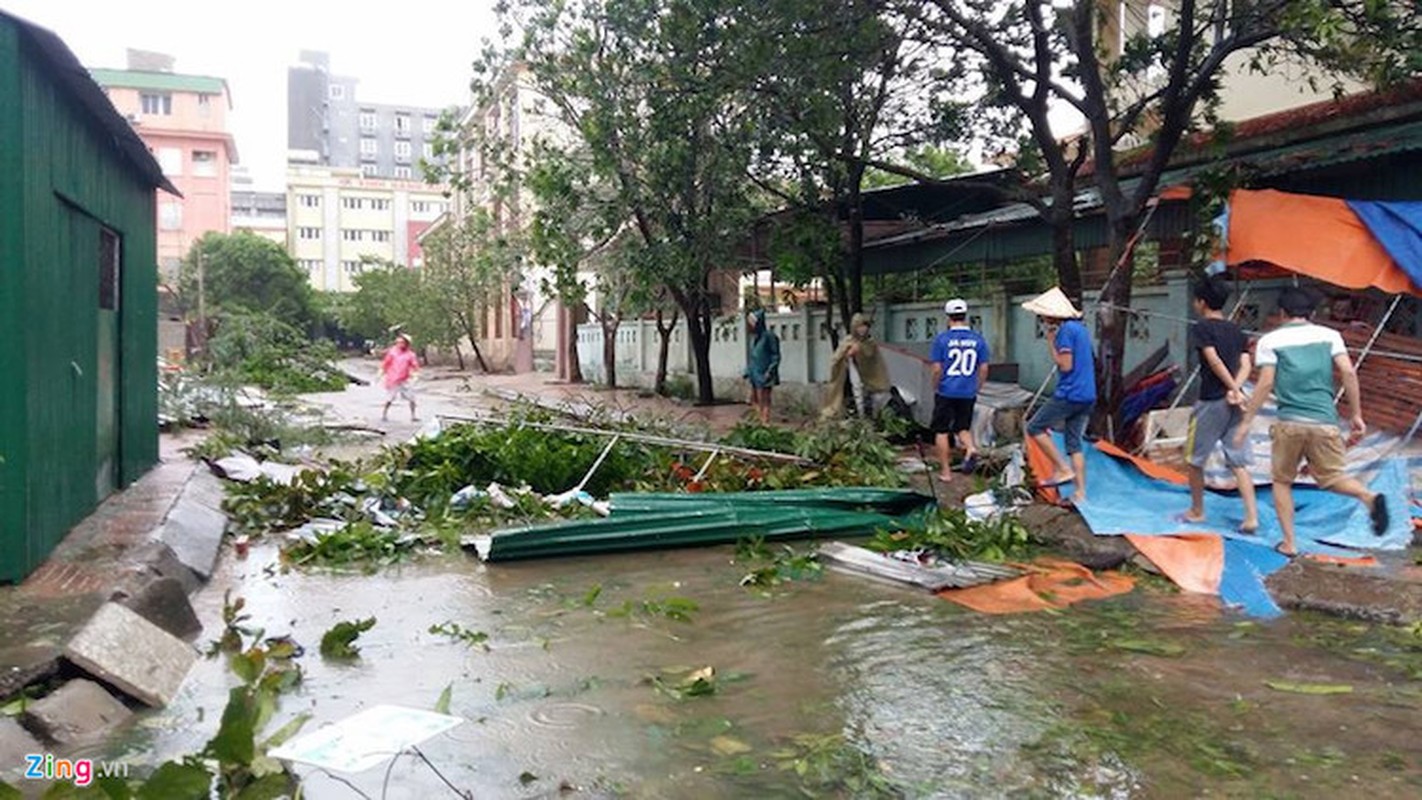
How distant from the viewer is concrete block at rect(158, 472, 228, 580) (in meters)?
7.09

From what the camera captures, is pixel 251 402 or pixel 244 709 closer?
pixel 244 709

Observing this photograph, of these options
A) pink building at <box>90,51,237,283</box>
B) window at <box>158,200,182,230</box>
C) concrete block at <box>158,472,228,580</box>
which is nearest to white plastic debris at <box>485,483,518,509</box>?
concrete block at <box>158,472,228,580</box>

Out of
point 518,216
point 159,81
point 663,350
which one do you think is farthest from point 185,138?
point 663,350

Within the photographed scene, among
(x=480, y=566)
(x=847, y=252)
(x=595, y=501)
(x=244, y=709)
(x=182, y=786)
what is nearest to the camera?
(x=182, y=786)

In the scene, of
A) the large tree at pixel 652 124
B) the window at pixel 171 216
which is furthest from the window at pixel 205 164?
the large tree at pixel 652 124

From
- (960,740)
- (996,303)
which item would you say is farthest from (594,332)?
(960,740)

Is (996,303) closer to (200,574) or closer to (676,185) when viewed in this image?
(676,185)

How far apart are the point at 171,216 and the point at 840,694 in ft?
232

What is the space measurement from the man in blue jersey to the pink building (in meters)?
62.0

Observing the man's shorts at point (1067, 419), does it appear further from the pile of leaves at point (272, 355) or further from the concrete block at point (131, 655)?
the pile of leaves at point (272, 355)

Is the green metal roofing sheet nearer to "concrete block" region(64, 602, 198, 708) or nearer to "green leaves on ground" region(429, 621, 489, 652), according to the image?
"green leaves on ground" region(429, 621, 489, 652)

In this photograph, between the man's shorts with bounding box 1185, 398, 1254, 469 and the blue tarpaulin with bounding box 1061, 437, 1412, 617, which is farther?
the man's shorts with bounding box 1185, 398, 1254, 469

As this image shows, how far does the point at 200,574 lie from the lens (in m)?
6.95

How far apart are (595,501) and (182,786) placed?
618 centimetres
